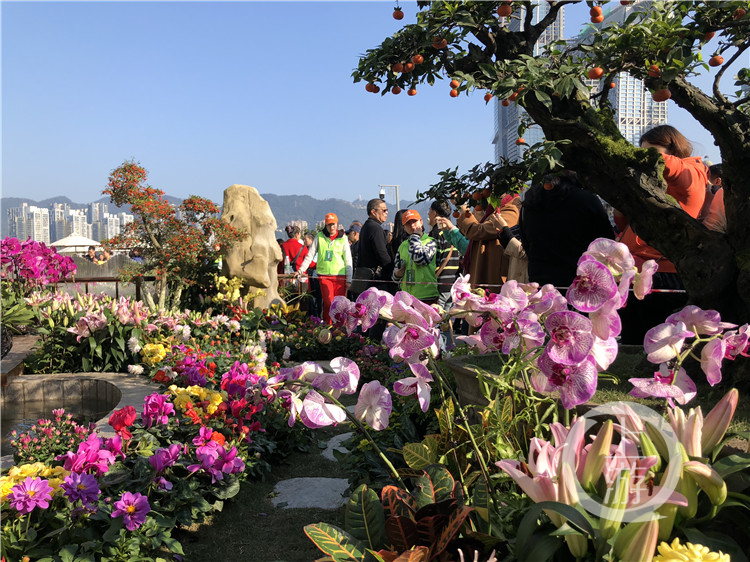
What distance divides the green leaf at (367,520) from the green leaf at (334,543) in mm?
64

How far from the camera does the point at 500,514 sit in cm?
154

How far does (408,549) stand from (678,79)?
8.26 ft

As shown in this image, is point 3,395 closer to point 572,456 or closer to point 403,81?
point 403,81

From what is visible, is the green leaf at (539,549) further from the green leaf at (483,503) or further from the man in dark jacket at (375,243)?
the man in dark jacket at (375,243)

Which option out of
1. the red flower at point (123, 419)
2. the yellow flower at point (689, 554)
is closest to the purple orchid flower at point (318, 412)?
the yellow flower at point (689, 554)

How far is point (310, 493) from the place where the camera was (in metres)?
3.56

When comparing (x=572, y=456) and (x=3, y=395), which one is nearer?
(x=572, y=456)

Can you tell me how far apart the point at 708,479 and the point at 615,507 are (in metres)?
0.25

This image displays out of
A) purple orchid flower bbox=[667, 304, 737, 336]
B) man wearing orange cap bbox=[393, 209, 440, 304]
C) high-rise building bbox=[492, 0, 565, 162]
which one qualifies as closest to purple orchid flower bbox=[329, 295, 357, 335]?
purple orchid flower bbox=[667, 304, 737, 336]

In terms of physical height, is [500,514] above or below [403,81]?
below

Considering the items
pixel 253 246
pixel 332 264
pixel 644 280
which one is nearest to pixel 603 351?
pixel 644 280

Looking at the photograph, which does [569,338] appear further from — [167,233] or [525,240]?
[167,233]

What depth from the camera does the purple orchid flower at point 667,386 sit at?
54.4 inches

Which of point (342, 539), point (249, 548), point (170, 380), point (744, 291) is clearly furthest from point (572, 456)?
point (170, 380)
